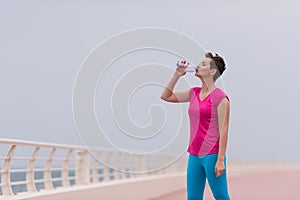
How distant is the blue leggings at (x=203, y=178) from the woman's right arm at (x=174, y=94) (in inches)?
24.3

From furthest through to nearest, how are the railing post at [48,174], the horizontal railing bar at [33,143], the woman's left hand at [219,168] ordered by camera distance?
the railing post at [48,174], the horizontal railing bar at [33,143], the woman's left hand at [219,168]

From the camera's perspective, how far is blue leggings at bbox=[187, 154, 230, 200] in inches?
283

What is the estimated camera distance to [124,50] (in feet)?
25.0

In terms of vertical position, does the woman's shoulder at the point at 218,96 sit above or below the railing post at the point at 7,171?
above

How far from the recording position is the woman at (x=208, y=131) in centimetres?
718

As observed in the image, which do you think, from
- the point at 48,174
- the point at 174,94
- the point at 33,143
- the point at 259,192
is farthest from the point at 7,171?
the point at 259,192

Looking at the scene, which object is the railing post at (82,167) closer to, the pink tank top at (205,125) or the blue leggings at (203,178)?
the blue leggings at (203,178)

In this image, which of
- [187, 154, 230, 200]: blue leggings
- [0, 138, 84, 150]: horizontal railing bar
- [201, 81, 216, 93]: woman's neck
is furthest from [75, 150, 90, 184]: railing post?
[201, 81, 216, 93]: woman's neck

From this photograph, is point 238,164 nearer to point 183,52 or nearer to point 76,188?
point 76,188

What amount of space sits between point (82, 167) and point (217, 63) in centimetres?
817

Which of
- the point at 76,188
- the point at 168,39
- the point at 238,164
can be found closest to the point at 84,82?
the point at 168,39

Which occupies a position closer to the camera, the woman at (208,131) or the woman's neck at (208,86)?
the woman at (208,131)

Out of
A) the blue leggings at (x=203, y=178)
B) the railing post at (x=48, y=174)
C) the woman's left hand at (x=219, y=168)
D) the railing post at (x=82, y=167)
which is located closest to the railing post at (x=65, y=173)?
the railing post at (x=48, y=174)

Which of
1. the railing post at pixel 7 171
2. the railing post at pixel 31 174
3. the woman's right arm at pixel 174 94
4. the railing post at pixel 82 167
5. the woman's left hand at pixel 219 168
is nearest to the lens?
the woman's left hand at pixel 219 168
